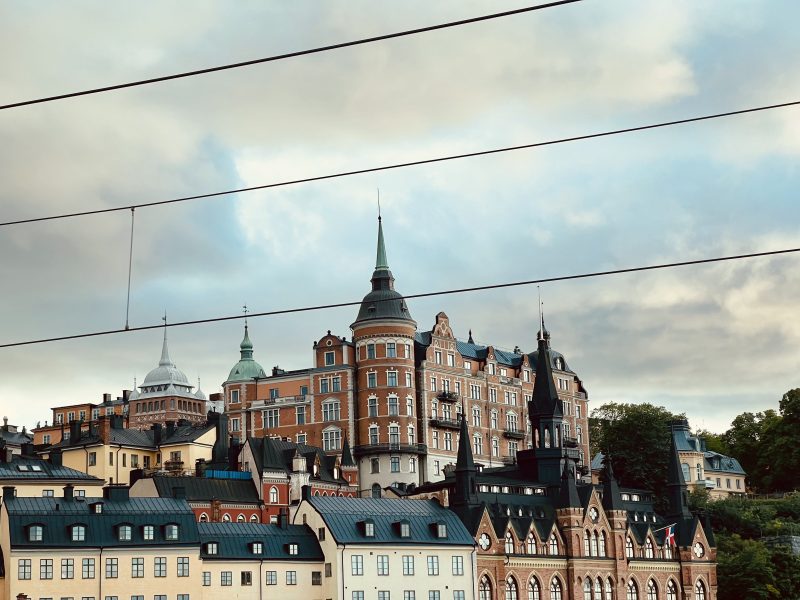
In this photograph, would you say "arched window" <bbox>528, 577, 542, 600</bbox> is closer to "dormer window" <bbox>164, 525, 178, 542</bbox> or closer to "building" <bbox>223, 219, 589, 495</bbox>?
"building" <bbox>223, 219, 589, 495</bbox>

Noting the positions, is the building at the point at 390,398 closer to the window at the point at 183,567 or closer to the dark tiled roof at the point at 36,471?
the dark tiled roof at the point at 36,471

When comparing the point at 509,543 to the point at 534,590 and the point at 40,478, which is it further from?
the point at 40,478

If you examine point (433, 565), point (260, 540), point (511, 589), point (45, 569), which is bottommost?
point (45, 569)

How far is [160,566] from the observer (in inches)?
3182

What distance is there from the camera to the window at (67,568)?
256 feet

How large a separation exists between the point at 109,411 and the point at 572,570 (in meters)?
88.4

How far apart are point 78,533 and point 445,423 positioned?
51.8 metres

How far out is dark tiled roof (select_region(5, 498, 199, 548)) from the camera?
78.6 metres

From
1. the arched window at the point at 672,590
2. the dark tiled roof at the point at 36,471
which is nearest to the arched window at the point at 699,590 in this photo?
the arched window at the point at 672,590

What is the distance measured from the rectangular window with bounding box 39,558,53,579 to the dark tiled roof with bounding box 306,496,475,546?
18.3 meters

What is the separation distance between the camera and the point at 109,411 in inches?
6905

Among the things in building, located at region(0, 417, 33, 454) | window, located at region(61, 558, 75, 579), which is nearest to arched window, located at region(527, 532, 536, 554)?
window, located at region(61, 558, 75, 579)

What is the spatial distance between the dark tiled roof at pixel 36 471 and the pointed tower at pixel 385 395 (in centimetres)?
2845

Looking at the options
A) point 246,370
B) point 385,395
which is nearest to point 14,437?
Answer: point 246,370
